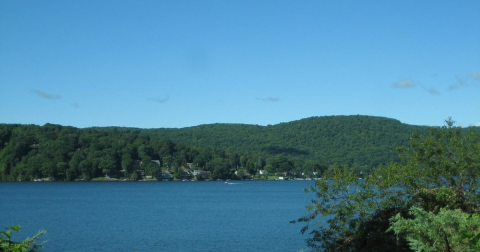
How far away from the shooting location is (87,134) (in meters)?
138

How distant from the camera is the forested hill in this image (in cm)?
13800

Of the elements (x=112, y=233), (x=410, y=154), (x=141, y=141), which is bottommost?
(x=112, y=233)

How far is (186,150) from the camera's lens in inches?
5723

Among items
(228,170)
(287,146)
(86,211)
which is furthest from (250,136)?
(86,211)

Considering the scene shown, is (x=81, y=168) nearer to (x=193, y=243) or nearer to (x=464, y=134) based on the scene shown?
(x=193, y=243)

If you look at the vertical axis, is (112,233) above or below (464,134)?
below

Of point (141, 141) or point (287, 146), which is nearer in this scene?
point (141, 141)

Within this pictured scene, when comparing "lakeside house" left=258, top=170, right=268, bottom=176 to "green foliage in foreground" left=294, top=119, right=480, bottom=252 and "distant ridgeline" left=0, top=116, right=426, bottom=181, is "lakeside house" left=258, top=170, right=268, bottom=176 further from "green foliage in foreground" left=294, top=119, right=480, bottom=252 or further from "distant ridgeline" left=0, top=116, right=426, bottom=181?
"green foliage in foreground" left=294, top=119, right=480, bottom=252

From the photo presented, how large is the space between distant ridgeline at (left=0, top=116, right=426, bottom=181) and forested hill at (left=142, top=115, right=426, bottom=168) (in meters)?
0.28

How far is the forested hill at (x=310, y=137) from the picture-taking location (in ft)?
453

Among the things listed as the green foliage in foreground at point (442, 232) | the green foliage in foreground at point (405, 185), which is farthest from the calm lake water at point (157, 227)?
the green foliage in foreground at point (442, 232)

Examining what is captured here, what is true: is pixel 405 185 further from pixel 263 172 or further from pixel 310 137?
pixel 310 137

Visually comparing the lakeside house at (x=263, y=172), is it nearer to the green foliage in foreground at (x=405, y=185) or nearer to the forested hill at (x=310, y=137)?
the forested hill at (x=310, y=137)

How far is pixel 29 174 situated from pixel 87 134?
1809 cm
